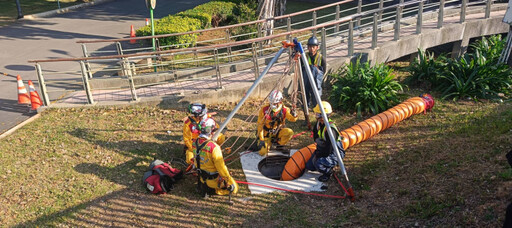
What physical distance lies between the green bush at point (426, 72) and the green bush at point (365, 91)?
1226 mm

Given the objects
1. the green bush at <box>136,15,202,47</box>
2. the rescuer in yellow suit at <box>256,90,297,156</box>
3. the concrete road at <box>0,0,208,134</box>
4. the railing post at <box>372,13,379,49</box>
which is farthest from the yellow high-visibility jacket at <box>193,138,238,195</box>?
the green bush at <box>136,15,202,47</box>

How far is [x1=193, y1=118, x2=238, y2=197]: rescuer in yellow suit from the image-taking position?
253 inches

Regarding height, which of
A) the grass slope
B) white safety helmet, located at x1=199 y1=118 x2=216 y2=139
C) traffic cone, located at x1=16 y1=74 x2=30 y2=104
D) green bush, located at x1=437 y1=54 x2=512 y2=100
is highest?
white safety helmet, located at x1=199 y1=118 x2=216 y2=139

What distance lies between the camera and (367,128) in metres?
8.11

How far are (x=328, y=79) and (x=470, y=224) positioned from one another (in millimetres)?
6113

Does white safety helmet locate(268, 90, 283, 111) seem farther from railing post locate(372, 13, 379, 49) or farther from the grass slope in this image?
railing post locate(372, 13, 379, 49)

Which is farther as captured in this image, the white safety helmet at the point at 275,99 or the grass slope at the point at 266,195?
the white safety helmet at the point at 275,99

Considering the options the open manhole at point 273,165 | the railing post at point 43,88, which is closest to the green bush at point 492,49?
the open manhole at point 273,165

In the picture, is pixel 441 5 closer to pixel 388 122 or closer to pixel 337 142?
pixel 388 122

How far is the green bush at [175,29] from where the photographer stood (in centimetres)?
1370

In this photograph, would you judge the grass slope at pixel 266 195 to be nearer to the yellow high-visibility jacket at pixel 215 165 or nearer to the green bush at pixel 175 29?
the yellow high-visibility jacket at pixel 215 165

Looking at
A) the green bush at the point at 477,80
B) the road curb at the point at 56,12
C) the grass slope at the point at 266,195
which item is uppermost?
the road curb at the point at 56,12

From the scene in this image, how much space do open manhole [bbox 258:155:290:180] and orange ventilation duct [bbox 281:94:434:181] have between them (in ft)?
1.80

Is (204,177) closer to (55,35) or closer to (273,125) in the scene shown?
(273,125)
